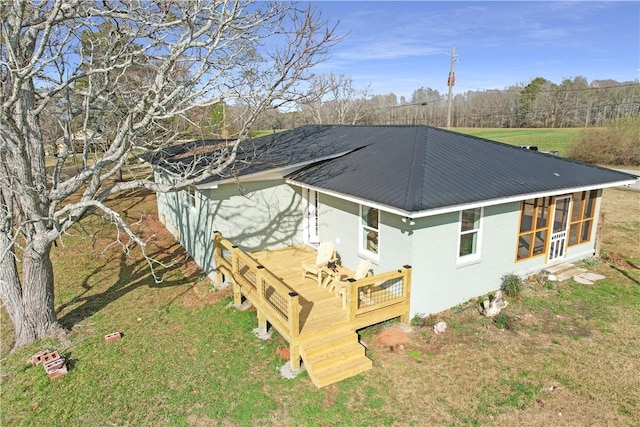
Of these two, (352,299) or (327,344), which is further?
(352,299)

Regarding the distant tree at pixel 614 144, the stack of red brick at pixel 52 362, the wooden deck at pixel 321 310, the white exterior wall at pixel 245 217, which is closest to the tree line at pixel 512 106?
the distant tree at pixel 614 144

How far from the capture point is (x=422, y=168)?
8.49 meters

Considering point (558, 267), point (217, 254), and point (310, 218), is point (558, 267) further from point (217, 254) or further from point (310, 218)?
point (217, 254)

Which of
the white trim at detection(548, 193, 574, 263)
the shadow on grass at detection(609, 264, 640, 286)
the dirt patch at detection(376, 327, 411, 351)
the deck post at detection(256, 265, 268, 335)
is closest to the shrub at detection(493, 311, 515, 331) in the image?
the dirt patch at detection(376, 327, 411, 351)

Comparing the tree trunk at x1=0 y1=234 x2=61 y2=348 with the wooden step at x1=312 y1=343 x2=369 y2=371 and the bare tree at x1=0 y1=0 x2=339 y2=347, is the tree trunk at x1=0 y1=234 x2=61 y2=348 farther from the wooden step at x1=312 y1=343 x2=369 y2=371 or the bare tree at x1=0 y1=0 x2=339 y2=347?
the wooden step at x1=312 y1=343 x2=369 y2=371

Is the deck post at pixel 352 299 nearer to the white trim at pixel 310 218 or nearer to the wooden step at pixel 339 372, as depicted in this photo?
the wooden step at pixel 339 372

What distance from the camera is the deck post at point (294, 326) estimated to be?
20.5 feet

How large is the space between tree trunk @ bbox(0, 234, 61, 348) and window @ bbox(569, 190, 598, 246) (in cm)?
1325

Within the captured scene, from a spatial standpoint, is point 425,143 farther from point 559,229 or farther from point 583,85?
point 583,85

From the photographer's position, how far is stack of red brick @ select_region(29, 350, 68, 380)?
6699mm

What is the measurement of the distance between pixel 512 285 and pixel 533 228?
1791 mm

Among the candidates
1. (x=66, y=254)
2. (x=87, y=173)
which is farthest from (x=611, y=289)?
(x=66, y=254)

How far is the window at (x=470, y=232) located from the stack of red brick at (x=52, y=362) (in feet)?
27.1

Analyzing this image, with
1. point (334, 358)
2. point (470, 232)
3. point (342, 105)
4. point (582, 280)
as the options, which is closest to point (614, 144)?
point (342, 105)
